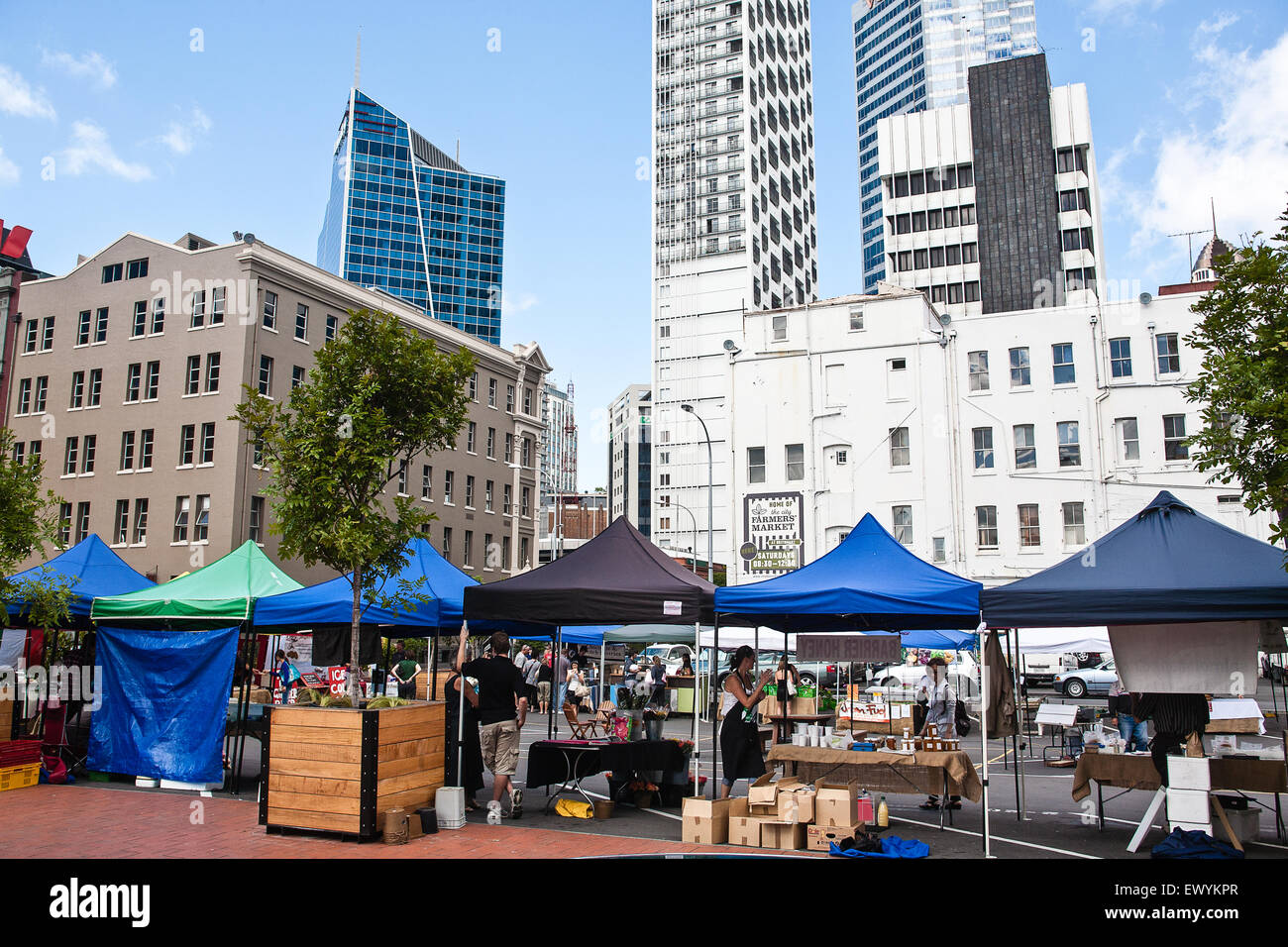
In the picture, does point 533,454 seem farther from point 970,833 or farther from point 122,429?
point 970,833

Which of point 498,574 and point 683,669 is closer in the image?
point 683,669

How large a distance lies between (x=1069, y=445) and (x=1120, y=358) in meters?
4.15

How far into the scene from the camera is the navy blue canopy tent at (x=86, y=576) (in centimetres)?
1453

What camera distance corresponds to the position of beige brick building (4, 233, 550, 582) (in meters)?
46.5

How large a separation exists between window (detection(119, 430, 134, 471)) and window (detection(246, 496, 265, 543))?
748cm

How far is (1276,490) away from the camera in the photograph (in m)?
8.78

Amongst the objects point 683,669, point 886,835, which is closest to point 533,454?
point 683,669

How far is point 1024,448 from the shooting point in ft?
134

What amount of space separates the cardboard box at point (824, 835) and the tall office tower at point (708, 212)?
248 feet

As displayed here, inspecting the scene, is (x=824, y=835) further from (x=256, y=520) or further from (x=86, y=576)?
(x=256, y=520)

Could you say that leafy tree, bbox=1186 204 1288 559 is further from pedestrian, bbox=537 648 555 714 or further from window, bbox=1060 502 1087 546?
window, bbox=1060 502 1087 546

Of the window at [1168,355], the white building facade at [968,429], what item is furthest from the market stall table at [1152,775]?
the window at [1168,355]

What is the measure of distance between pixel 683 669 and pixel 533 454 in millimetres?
39023

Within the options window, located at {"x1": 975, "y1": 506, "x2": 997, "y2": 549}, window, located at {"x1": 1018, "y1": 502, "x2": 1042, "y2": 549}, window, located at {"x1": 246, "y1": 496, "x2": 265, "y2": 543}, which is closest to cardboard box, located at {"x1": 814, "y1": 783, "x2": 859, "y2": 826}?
window, located at {"x1": 975, "y1": 506, "x2": 997, "y2": 549}
